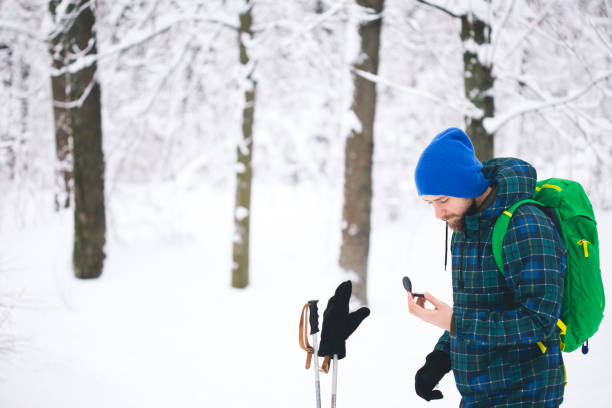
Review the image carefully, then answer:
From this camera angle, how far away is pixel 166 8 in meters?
7.52

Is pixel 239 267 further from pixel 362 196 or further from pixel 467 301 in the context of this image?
pixel 467 301

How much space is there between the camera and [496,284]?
1.79 m

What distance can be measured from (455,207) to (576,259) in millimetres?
510

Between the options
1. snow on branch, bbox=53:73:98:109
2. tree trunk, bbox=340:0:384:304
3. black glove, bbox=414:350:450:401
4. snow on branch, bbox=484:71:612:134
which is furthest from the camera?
snow on branch, bbox=53:73:98:109

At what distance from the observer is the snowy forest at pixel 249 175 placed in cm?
435

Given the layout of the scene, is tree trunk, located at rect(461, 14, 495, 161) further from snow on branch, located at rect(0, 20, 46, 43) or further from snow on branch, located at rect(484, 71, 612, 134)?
snow on branch, located at rect(0, 20, 46, 43)

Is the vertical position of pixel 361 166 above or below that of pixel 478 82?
below

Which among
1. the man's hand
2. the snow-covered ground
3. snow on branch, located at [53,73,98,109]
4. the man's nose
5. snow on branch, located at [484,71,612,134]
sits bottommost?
the snow-covered ground

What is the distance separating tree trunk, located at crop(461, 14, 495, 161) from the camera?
15.1 feet

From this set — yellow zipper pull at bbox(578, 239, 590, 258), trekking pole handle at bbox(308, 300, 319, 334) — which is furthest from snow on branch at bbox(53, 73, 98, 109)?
yellow zipper pull at bbox(578, 239, 590, 258)

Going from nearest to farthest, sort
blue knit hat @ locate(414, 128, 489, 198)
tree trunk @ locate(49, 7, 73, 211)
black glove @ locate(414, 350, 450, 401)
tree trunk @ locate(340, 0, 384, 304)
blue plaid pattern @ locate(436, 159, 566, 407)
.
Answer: blue plaid pattern @ locate(436, 159, 566, 407) → blue knit hat @ locate(414, 128, 489, 198) → black glove @ locate(414, 350, 450, 401) → tree trunk @ locate(340, 0, 384, 304) → tree trunk @ locate(49, 7, 73, 211)

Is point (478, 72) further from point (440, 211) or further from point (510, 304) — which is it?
point (510, 304)

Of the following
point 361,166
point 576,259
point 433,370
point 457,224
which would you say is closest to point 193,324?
point 361,166

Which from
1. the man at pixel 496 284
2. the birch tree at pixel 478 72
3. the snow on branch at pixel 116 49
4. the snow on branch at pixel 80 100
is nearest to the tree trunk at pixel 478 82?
the birch tree at pixel 478 72
